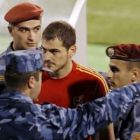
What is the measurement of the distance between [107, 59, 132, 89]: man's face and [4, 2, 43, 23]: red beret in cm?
87

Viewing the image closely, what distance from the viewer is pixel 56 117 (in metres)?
3.58

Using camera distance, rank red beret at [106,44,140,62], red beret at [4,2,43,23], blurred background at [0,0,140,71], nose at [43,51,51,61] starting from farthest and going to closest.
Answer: blurred background at [0,0,140,71] → red beret at [4,2,43,23] → nose at [43,51,51,61] → red beret at [106,44,140,62]

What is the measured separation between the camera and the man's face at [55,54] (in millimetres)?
4570

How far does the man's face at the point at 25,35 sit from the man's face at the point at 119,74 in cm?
79

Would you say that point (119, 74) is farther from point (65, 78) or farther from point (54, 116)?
point (54, 116)

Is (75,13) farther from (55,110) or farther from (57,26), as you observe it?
(55,110)

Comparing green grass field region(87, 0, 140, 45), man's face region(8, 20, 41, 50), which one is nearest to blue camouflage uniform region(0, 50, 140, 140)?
man's face region(8, 20, 41, 50)

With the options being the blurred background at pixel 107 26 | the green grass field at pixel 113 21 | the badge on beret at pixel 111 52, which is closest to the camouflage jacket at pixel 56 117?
the badge on beret at pixel 111 52

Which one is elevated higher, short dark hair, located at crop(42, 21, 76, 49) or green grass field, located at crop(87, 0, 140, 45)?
short dark hair, located at crop(42, 21, 76, 49)

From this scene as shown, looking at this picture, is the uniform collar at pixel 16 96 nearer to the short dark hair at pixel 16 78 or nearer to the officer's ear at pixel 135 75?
the short dark hair at pixel 16 78

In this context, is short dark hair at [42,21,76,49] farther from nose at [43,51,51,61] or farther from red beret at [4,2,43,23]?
red beret at [4,2,43,23]

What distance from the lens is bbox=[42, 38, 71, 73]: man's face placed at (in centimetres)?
457

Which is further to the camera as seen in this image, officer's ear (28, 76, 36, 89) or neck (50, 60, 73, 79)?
neck (50, 60, 73, 79)

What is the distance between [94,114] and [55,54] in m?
1.11
